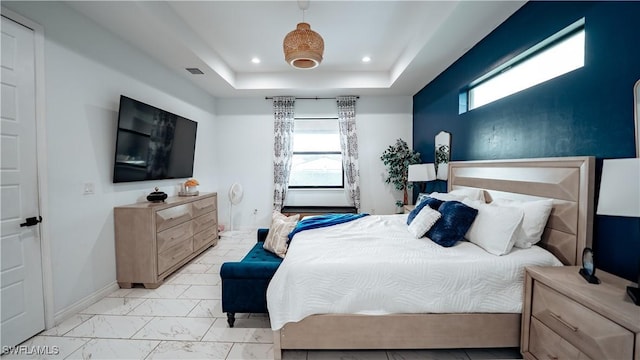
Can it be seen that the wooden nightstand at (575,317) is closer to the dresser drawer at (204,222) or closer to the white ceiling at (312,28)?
the white ceiling at (312,28)

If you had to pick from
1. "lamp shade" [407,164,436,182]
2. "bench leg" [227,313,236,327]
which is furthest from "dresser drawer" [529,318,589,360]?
"lamp shade" [407,164,436,182]

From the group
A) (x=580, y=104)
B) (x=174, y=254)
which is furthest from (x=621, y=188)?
(x=174, y=254)

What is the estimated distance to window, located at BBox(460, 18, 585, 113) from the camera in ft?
6.08

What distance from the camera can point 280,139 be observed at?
4.93 metres

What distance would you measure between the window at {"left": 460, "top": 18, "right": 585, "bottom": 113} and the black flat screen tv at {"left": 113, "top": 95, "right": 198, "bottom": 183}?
13.1ft

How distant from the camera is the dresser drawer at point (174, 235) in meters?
2.74

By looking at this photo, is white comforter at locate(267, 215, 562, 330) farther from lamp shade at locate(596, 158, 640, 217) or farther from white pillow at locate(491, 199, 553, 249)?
lamp shade at locate(596, 158, 640, 217)

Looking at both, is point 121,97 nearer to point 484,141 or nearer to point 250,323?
point 250,323

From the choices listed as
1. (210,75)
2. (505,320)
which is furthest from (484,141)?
(210,75)

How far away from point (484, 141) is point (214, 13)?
3.37m

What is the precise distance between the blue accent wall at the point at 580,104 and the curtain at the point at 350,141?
7.46 feet

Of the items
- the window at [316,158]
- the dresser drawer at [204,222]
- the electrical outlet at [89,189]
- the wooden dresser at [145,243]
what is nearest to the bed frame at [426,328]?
the wooden dresser at [145,243]

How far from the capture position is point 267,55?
3.79 m

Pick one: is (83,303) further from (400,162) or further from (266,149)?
(400,162)
